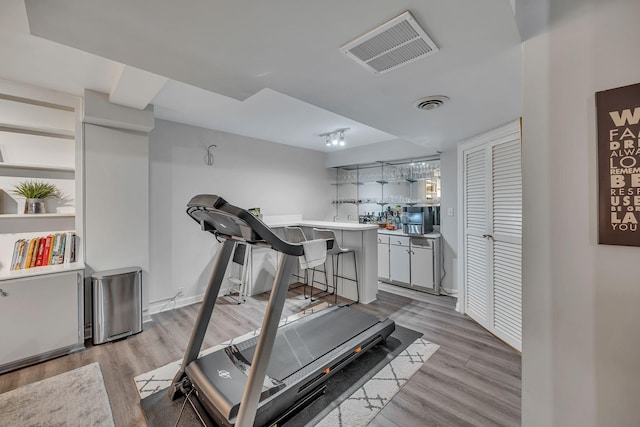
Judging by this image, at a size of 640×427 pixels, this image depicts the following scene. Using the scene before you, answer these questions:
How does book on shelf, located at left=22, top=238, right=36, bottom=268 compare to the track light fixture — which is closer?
book on shelf, located at left=22, top=238, right=36, bottom=268

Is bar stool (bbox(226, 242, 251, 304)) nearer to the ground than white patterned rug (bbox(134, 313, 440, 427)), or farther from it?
farther from it

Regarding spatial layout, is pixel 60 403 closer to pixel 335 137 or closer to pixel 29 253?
pixel 29 253

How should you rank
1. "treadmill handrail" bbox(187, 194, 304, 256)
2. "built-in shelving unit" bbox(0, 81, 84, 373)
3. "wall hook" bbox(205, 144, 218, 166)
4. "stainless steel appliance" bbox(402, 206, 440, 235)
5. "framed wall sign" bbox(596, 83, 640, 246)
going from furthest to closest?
"stainless steel appliance" bbox(402, 206, 440, 235), "wall hook" bbox(205, 144, 218, 166), "built-in shelving unit" bbox(0, 81, 84, 373), "treadmill handrail" bbox(187, 194, 304, 256), "framed wall sign" bbox(596, 83, 640, 246)

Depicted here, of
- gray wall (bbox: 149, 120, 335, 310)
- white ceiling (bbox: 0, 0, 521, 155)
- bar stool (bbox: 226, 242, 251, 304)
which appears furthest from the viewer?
bar stool (bbox: 226, 242, 251, 304)

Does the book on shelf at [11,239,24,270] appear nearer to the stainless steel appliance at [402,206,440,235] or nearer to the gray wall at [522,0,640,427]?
the gray wall at [522,0,640,427]

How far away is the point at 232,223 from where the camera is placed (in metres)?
1.68

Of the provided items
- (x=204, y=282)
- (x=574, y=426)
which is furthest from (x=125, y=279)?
(x=574, y=426)

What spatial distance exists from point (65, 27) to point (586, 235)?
257 centimetres

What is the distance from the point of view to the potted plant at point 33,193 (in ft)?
8.68

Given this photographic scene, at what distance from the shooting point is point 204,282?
404cm

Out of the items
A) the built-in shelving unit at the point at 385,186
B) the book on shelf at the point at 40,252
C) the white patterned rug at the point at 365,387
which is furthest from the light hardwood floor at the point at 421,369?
the built-in shelving unit at the point at 385,186

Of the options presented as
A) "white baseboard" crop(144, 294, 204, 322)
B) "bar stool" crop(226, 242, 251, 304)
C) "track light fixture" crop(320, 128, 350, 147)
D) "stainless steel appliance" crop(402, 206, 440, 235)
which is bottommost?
"white baseboard" crop(144, 294, 204, 322)

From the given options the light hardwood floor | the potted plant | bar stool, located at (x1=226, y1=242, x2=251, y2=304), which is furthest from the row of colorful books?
bar stool, located at (x1=226, y1=242, x2=251, y2=304)

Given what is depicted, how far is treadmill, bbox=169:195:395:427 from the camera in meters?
1.55
